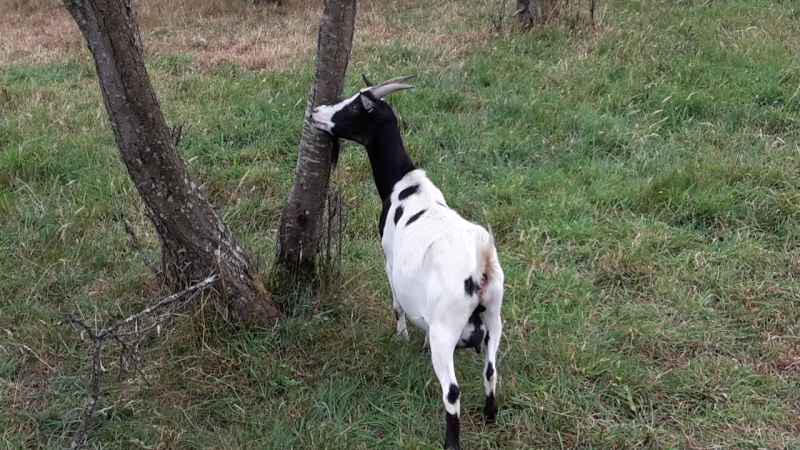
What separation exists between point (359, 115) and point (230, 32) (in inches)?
274

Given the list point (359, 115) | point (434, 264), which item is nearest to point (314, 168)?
point (359, 115)

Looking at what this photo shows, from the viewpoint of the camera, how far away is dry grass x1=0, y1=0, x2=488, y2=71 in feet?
28.1

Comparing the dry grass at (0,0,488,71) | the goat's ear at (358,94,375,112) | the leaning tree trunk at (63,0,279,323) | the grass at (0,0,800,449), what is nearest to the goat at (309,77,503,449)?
the goat's ear at (358,94,375,112)

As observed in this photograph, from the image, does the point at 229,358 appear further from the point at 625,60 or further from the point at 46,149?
the point at 625,60

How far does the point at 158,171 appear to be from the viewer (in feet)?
11.6

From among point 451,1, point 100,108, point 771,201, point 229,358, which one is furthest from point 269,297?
point 451,1

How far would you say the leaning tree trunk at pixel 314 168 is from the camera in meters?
3.73

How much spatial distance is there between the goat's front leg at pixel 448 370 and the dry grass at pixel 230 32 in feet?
17.5

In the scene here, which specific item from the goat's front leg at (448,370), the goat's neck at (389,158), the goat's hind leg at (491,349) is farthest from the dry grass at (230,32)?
the goat's front leg at (448,370)

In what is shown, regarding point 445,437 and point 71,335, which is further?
point 71,335

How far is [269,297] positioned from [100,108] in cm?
396

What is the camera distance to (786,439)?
3.17 meters

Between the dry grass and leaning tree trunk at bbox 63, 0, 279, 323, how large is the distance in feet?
14.9

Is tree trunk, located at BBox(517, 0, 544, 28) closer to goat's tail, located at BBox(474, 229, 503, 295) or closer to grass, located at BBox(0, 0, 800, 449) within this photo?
grass, located at BBox(0, 0, 800, 449)
